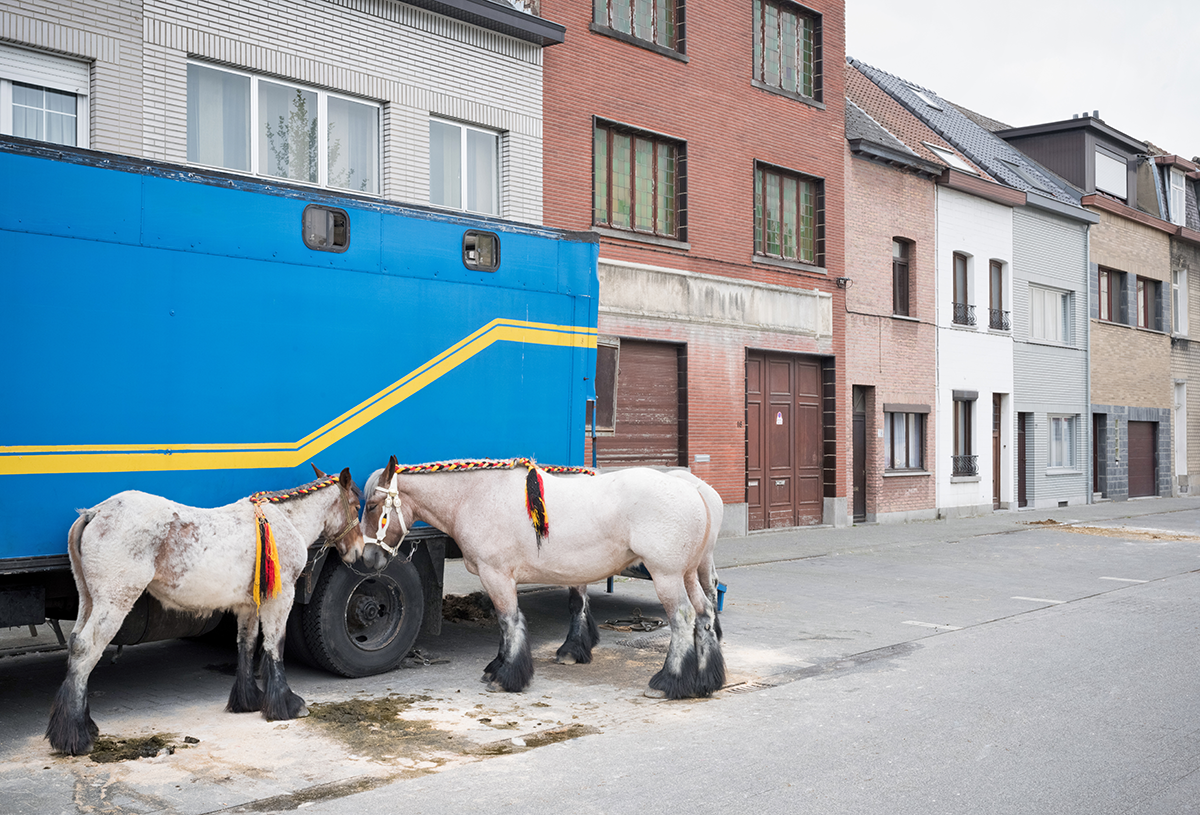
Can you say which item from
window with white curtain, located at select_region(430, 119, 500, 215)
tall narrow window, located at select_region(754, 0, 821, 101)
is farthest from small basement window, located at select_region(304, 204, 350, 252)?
tall narrow window, located at select_region(754, 0, 821, 101)

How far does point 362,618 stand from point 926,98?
29.2 m

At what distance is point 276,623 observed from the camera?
6988 millimetres

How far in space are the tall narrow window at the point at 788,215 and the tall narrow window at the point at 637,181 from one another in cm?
225

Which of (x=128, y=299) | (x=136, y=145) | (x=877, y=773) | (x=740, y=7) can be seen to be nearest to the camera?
(x=877, y=773)

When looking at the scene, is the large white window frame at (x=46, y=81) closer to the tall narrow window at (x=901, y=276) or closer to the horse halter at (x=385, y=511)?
the horse halter at (x=385, y=511)

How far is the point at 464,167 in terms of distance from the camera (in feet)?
52.4

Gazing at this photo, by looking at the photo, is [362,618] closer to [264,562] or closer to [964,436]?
[264,562]

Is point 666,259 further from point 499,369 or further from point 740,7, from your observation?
point 499,369

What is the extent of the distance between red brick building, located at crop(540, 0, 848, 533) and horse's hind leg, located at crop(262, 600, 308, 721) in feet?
31.9

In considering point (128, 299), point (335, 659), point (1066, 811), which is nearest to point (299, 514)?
point (335, 659)

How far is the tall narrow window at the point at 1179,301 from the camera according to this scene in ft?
119

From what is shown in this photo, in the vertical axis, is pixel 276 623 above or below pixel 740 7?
below

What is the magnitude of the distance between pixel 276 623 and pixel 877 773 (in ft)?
12.7

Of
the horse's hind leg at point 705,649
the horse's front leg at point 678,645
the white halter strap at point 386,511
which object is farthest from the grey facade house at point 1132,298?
the white halter strap at point 386,511
